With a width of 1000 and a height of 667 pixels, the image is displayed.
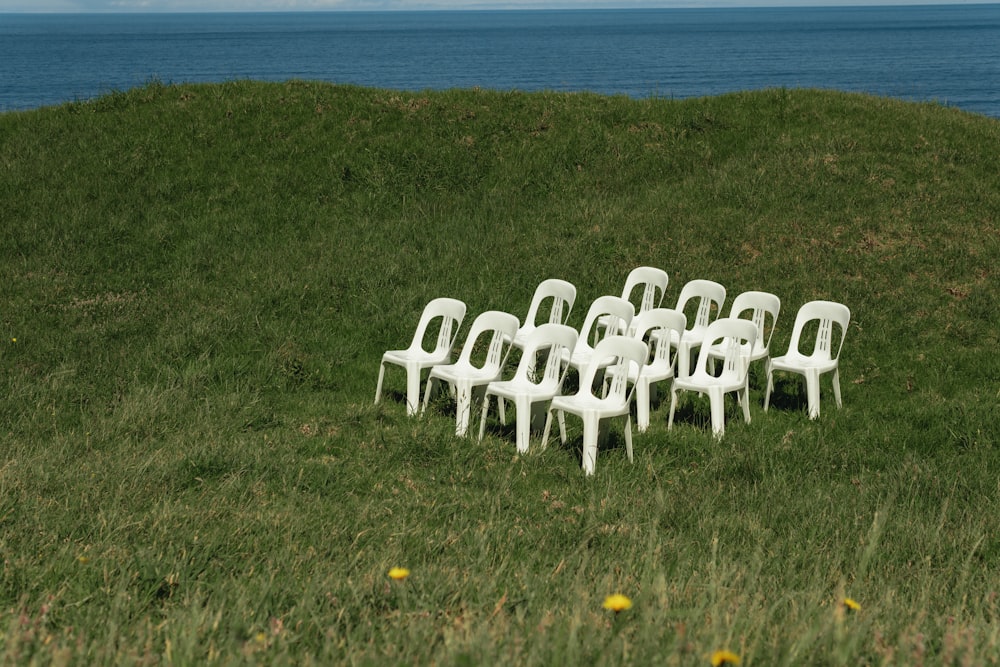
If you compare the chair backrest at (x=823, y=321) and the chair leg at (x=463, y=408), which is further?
the chair backrest at (x=823, y=321)

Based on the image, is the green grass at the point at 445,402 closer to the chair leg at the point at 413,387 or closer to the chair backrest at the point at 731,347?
the chair leg at the point at 413,387

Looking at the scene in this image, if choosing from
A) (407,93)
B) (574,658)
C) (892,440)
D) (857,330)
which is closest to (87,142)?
(407,93)

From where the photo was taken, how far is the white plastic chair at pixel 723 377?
812cm

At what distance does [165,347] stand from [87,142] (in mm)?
8698

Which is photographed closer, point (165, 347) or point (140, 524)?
point (140, 524)

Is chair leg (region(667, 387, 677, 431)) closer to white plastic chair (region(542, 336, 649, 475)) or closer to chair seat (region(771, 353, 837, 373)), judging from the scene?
white plastic chair (region(542, 336, 649, 475))

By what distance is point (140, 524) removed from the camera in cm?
491

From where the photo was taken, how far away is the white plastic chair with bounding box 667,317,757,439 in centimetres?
812

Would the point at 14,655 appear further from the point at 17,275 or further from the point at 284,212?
the point at 284,212

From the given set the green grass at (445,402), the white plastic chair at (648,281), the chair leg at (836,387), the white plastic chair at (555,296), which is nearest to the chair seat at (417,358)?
the green grass at (445,402)

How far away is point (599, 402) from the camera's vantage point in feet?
24.5

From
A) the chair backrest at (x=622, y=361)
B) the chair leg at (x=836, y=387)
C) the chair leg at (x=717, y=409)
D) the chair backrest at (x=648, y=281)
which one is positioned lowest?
the chair leg at (x=836, y=387)

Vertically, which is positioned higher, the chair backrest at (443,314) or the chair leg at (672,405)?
the chair backrest at (443,314)

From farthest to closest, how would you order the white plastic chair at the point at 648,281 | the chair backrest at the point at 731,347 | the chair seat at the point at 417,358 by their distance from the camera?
the white plastic chair at the point at 648,281, the chair seat at the point at 417,358, the chair backrest at the point at 731,347
